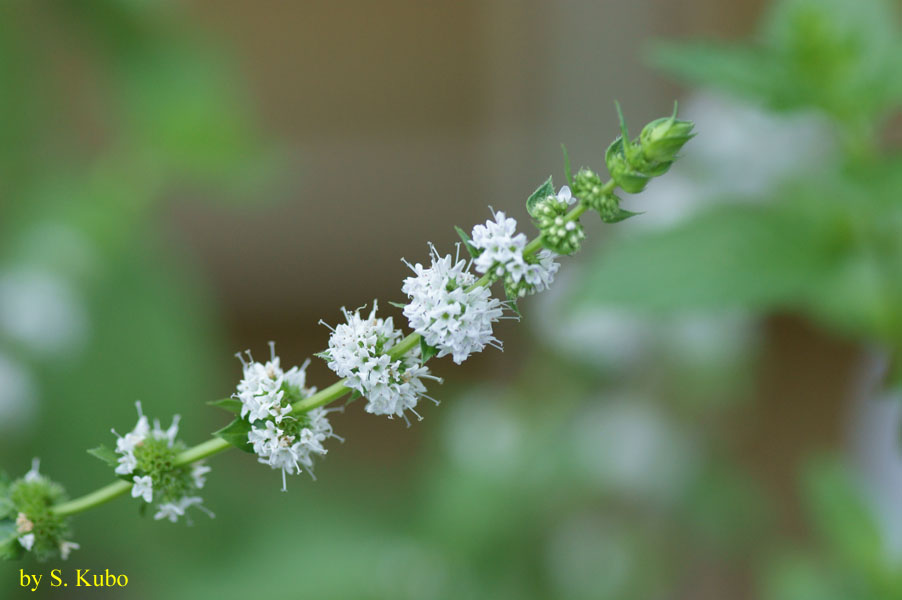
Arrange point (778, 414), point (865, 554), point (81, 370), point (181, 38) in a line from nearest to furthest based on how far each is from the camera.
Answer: point (865, 554), point (81, 370), point (181, 38), point (778, 414)

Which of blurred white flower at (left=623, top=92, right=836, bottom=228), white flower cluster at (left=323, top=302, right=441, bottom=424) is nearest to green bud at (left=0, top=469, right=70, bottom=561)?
white flower cluster at (left=323, top=302, right=441, bottom=424)

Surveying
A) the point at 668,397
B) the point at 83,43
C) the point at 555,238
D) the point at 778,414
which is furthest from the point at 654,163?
the point at 778,414

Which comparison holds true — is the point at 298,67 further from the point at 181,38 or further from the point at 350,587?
the point at 350,587

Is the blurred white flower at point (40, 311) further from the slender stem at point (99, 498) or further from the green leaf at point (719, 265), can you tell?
the slender stem at point (99, 498)

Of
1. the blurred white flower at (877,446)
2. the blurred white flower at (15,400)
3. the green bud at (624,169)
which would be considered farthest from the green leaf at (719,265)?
the blurred white flower at (15,400)

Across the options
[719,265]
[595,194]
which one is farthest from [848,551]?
[595,194]

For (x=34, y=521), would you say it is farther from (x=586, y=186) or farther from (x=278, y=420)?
(x=586, y=186)
